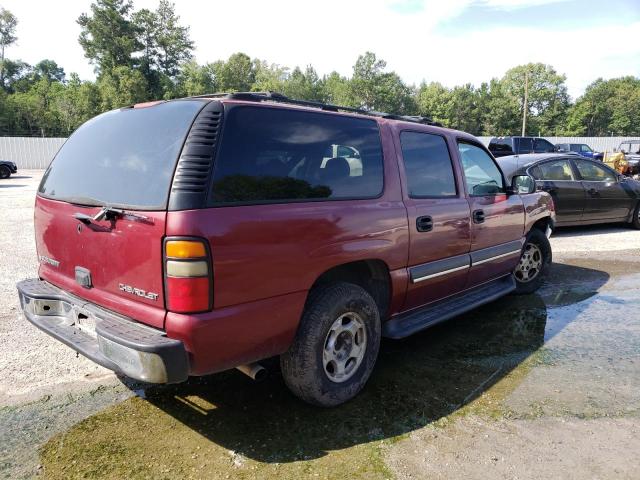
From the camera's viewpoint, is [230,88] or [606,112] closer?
[230,88]

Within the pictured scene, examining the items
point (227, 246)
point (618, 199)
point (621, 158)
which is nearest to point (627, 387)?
point (227, 246)

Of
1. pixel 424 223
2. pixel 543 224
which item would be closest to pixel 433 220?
pixel 424 223

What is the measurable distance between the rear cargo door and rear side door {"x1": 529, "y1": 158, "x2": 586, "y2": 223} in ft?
24.8

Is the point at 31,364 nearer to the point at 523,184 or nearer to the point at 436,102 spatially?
the point at 523,184

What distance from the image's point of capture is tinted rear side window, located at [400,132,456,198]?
3562 mm

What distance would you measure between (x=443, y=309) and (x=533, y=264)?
2282 mm

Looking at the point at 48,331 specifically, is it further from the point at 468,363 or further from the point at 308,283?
the point at 468,363

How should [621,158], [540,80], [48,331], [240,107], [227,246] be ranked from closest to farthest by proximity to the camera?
[227,246] < [240,107] < [48,331] < [621,158] < [540,80]

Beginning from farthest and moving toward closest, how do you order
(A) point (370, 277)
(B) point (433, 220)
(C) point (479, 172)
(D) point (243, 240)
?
(C) point (479, 172), (B) point (433, 220), (A) point (370, 277), (D) point (243, 240)

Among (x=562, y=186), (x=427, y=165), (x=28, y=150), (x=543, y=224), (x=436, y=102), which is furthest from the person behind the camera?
(x=436, y=102)

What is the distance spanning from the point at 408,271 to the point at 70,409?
248 centimetres

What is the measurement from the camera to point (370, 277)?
3318 millimetres

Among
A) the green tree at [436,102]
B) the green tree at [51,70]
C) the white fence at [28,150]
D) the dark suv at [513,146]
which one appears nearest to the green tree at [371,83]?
the green tree at [436,102]

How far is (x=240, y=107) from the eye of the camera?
2527mm
